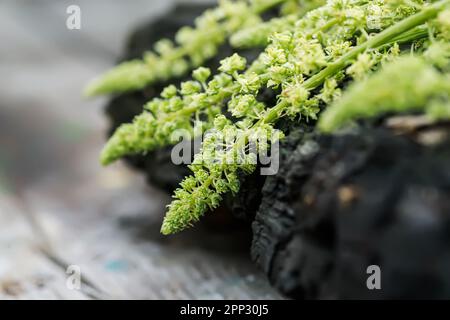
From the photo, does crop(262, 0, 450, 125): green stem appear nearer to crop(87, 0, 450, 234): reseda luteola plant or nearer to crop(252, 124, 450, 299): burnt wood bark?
crop(87, 0, 450, 234): reseda luteola plant

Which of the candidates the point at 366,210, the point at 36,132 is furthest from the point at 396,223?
the point at 36,132

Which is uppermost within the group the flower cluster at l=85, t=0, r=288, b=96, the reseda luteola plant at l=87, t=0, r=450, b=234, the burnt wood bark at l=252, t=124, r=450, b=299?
the flower cluster at l=85, t=0, r=288, b=96

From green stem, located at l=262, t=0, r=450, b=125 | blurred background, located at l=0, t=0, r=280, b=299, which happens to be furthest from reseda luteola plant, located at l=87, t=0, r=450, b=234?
blurred background, located at l=0, t=0, r=280, b=299

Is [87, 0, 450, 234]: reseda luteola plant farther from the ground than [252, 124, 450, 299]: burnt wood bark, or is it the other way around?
[87, 0, 450, 234]: reseda luteola plant

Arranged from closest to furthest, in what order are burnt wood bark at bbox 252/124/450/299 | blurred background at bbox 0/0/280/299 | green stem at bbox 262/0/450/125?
1. burnt wood bark at bbox 252/124/450/299
2. green stem at bbox 262/0/450/125
3. blurred background at bbox 0/0/280/299

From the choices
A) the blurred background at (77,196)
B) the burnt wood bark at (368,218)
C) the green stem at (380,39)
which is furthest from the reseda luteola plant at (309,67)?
the blurred background at (77,196)

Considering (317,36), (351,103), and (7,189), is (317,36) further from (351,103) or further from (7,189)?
(7,189)

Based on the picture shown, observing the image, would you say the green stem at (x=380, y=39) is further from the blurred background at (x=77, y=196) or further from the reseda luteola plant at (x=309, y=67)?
the blurred background at (x=77, y=196)

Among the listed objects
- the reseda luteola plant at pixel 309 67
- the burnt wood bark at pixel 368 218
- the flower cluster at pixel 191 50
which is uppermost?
the flower cluster at pixel 191 50

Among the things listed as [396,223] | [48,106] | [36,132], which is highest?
[48,106]
